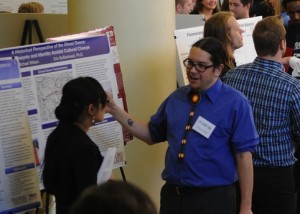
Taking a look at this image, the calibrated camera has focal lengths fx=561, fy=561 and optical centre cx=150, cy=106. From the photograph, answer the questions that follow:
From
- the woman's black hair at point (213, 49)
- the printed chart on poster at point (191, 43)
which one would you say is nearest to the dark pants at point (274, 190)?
the woman's black hair at point (213, 49)

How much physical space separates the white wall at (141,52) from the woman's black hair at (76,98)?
4.18 feet

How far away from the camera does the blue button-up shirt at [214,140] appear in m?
2.61

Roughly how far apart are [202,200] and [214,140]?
0.95ft

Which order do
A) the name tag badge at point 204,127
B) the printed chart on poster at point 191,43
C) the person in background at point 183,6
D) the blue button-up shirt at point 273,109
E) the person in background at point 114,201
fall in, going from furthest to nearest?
the person in background at point 183,6, the printed chart on poster at point 191,43, the blue button-up shirt at point 273,109, the name tag badge at point 204,127, the person in background at point 114,201

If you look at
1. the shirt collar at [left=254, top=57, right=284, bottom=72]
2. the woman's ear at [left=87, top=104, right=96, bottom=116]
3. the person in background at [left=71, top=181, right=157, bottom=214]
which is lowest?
the person in background at [left=71, top=181, right=157, bottom=214]

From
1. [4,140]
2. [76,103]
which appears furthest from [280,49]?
[4,140]

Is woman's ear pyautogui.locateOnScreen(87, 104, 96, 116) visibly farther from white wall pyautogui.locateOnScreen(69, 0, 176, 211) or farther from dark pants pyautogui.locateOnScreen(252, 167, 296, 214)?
white wall pyautogui.locateOnScreen(69, 0, 176, 211)

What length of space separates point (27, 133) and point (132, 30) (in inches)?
44.1

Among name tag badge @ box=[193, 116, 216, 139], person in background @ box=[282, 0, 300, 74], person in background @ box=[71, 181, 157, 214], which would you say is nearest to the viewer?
person in background @ box=[71, 181, 157, 214]

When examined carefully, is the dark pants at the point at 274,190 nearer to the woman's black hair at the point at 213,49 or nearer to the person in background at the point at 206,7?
the woman's black hair at the point at 213,49

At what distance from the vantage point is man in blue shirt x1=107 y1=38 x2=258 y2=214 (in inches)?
103

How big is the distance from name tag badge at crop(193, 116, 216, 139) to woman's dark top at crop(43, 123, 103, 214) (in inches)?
21.4

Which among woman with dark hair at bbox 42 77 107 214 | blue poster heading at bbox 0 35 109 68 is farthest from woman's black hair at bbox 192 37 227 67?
blue poster heading at bbox 0 35 109 68

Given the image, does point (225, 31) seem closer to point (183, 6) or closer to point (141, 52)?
point (141, 52)
